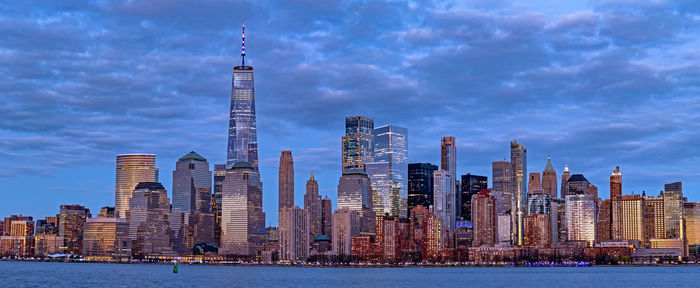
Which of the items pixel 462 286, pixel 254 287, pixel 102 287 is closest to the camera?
pixel 102 287

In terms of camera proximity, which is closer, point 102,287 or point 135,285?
point 102,287

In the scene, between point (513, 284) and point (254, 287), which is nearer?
point (254, 287)

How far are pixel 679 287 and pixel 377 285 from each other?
195ft

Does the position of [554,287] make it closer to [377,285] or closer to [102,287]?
[377,285]

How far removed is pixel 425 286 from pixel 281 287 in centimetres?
2708

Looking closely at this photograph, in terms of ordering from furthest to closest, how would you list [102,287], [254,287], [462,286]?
1. [462,286]
2. [254,287]
3. [102,287]

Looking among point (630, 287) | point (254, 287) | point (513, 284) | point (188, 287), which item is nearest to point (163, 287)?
point (188, 287)

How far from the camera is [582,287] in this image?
165 meters

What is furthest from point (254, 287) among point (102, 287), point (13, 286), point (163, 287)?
point (13, 286)

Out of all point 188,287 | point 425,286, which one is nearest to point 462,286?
point 425,286

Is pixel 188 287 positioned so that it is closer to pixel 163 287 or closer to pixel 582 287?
pixel 163 287

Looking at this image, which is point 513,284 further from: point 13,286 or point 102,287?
point 13,286

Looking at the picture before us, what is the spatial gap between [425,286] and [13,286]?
2878 inches

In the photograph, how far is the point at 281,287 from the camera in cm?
15962
